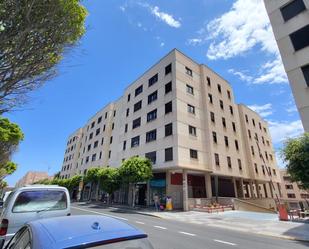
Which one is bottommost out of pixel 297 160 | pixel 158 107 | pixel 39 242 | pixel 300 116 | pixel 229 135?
pixel 39 242

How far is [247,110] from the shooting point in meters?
42.4

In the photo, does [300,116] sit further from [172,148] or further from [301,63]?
[172,148]

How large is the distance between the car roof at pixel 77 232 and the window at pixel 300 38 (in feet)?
66.4

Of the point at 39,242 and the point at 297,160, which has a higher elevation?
the point at 297,160

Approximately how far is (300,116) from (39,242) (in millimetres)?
19021

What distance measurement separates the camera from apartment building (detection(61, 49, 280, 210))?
82.2 ft

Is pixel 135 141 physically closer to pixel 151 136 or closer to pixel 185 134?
pixel 151 136

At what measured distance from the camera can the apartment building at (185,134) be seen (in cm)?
2505

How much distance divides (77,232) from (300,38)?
2104 cm

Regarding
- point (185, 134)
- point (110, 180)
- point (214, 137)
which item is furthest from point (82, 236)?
point (214, 137)

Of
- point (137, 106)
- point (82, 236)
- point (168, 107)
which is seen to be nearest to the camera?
point (82, 236)

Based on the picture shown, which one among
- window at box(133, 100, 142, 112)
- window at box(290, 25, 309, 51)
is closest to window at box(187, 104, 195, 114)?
window at box(133, 100, 142, 112)

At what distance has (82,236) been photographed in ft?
6.20

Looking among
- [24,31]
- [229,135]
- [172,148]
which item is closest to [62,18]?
[24,31]
